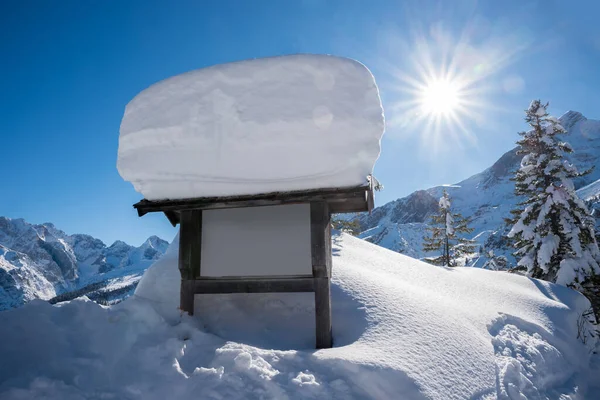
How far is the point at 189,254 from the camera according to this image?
5703mm

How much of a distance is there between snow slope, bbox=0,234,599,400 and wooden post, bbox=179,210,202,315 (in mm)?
317

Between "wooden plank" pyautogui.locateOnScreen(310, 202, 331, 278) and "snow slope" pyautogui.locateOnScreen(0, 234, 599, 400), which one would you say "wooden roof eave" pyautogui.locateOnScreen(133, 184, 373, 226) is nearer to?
"wooden plank" pyautogui.locateOnScreen(310, 202, 331, 278)

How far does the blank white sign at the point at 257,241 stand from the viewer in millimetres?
5574

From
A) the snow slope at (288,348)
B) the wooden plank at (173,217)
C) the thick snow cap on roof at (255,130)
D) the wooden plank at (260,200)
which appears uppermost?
the thick snow cap on roof at (255,130)

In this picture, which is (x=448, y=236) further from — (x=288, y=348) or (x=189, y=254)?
(x=189, y=254)

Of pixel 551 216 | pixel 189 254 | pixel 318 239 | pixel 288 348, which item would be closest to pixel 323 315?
pixel 288 348

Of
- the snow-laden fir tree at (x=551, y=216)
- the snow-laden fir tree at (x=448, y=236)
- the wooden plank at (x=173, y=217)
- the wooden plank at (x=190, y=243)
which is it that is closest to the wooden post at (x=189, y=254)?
the wooden plank at (x=190, y=243)

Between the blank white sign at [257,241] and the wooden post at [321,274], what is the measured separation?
0.30 meters

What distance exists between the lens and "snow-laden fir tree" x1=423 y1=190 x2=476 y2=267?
27.2 metres

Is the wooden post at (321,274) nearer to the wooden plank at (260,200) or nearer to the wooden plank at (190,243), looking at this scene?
the wooden plank at (260,200)

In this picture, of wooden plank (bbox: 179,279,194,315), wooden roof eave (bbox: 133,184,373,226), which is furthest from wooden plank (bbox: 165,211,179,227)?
wooden plank (bbox: 179,279,194,315)

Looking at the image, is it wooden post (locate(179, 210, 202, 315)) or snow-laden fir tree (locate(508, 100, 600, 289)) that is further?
snow-laden fir tree (locate(508, 100, 600, 289))

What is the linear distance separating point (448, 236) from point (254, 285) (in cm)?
2514

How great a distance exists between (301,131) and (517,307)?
775 centimetres
